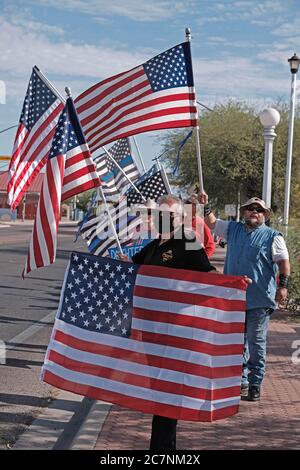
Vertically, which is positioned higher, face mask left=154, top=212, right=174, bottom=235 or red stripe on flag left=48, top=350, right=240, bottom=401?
face mask left=154, top=212, right=174, bottom=235

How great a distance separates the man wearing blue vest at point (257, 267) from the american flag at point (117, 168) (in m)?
6.53

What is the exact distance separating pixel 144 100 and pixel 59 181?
2.17 m

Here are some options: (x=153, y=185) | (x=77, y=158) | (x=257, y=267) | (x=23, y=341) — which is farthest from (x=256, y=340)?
(x=153, y=185)

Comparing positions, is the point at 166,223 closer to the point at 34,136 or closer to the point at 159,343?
the point at 159,343

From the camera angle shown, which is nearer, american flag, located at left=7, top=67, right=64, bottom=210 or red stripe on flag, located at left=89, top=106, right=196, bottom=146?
american flag, located at left=7, top=67, right=64, bottom=210

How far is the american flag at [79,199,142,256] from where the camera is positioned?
1093 cm

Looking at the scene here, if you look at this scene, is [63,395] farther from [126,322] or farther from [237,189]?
[237,189]

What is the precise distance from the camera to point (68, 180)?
6.49 metres

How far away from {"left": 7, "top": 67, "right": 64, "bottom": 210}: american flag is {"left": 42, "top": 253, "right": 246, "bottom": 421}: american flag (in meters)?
2.47

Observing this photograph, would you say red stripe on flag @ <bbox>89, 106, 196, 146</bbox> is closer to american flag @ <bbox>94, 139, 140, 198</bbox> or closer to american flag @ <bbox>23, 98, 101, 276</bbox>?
american flag @ <bbox>23, 98, 101, 276</bbox>

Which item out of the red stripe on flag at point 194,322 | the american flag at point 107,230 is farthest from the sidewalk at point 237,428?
the american flag at point 107,230

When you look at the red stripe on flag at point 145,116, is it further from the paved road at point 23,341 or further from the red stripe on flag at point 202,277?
the red stripe on flag at point 202,277

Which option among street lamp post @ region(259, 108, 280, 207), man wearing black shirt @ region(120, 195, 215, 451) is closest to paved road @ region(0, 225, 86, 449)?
man wearing black shirt @ region(120, 195, 215, 451)

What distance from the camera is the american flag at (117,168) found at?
44.8 ft
